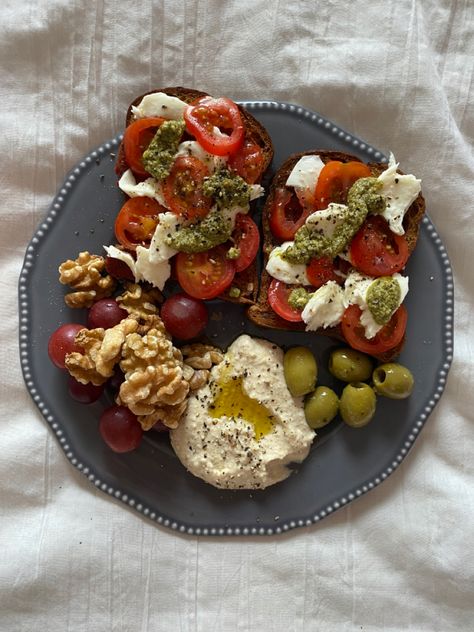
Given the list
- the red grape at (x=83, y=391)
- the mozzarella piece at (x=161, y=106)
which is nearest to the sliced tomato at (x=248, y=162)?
the mozzarella piece at (x=161, y=106)

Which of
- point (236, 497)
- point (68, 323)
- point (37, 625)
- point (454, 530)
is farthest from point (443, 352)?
point (37, 625)

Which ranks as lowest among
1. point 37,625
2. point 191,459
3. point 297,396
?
point 37,625

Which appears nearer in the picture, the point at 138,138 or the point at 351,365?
the point at 138,138

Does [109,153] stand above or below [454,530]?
above

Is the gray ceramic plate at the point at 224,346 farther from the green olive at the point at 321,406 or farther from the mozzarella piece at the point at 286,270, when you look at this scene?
the mozzarella piece at the point at 286,270

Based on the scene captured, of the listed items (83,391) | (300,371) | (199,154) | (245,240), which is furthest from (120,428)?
(199,154)

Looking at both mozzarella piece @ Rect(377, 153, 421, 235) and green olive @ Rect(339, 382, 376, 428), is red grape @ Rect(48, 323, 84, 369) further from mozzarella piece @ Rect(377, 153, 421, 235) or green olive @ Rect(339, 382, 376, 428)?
mozzarella piece @ Rect(377, 153, 421, 235)

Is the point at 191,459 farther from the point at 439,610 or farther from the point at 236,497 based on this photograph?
the point at 439,610

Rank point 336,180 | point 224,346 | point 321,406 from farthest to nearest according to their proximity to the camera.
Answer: point 224,346
point 321,406
point 336,180

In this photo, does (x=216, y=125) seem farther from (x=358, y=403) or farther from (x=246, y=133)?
(x=358, y=403)
